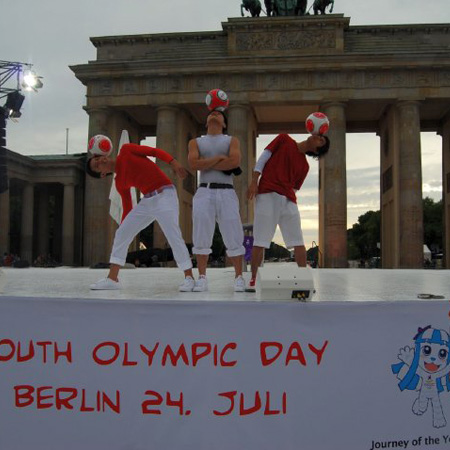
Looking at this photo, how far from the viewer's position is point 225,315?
3230mm

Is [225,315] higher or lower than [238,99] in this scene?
lower

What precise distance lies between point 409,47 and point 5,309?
3682 cm

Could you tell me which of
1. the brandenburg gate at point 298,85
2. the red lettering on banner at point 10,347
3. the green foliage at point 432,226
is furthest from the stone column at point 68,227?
the green foliage at point 432,226

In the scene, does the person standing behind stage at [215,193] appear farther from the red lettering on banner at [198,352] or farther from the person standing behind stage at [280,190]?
the red lettering on banner at [198,352]

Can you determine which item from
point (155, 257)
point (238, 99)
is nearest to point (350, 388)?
point (155, 257)

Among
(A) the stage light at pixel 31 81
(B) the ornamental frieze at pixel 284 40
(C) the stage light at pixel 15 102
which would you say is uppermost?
(B) the ornamental frieze at pixel 284 40

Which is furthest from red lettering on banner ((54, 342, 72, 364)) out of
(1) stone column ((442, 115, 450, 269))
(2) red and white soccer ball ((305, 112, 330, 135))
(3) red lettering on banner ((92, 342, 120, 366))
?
(1) stone column ((442, 115, 450, 269))

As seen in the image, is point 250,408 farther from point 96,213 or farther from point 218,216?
point 96,213

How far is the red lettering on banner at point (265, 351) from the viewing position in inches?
125

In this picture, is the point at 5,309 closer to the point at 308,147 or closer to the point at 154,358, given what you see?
the point at 154,358

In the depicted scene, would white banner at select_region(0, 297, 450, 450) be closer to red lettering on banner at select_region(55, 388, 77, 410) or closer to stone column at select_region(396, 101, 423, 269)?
red lettering on banner at select_region(55, 388, 77, 410)

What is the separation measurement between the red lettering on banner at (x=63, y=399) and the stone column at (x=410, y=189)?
33.1 meters

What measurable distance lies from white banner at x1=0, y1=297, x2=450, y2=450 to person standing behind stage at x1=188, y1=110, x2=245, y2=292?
1747 millimetres

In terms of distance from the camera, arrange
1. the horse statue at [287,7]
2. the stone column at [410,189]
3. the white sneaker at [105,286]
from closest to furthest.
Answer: the white sneaker at [105,286] → the stone column at [410,189] → the horse statue at [287,7]
